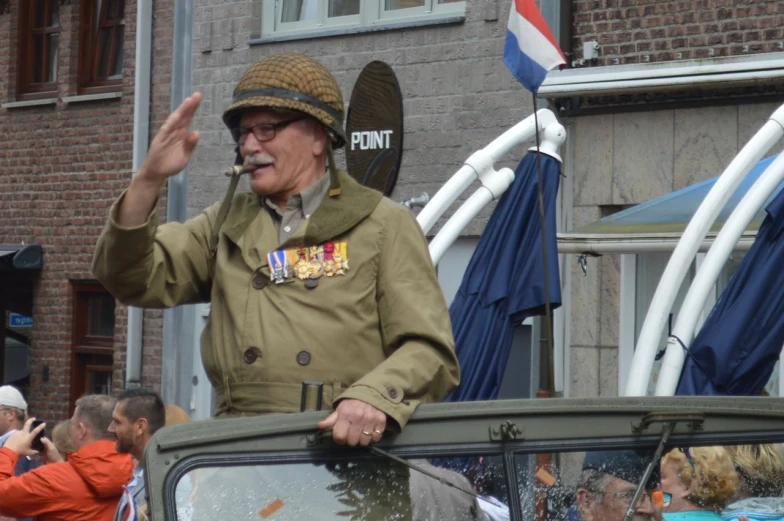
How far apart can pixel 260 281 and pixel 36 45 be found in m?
13.3

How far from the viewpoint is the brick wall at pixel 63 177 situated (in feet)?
48.5

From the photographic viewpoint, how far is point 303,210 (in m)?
3.71

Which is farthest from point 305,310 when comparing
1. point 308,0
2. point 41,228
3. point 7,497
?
point 41,228

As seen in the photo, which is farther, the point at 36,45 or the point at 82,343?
the point at 36,45

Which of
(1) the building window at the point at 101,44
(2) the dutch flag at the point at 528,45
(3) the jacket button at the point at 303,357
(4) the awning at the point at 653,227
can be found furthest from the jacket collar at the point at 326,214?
(1) the building window at the point at 101,44

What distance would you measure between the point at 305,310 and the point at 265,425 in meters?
0.51

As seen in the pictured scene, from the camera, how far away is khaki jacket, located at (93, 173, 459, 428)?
11.5 feet

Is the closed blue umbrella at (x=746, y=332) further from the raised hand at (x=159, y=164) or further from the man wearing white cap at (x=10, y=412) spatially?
the man wearing white cap at (x=10, y=412)

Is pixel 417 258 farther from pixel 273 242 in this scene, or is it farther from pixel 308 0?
pixel 308 0

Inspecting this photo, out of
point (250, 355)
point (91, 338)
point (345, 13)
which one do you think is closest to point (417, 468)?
point (250, 355)

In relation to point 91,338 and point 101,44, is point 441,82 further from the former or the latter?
point 91,338

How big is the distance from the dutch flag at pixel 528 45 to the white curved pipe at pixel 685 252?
97 centimetres

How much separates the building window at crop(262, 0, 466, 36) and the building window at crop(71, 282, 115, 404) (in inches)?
137

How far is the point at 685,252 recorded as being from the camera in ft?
22.7
